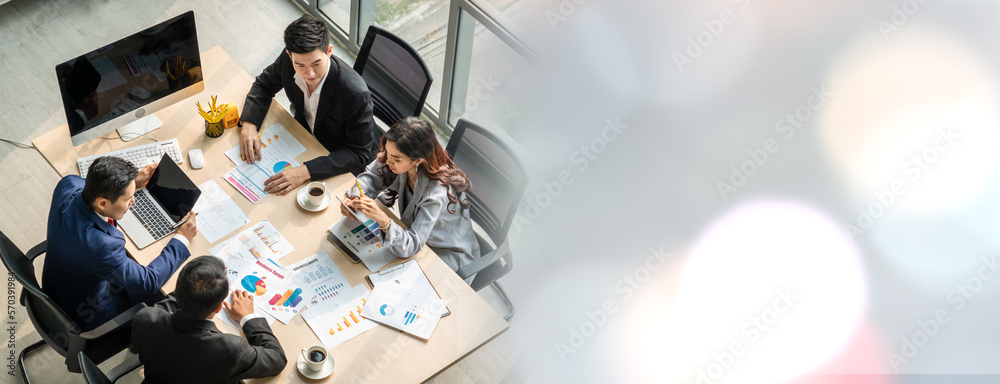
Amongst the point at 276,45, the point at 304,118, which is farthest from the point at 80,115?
the point at 276,45

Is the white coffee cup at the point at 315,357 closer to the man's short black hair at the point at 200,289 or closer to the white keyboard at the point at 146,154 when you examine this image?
the man's short black hair at the point at 200,289

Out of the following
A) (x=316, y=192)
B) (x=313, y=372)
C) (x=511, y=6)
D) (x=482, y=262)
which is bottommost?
(x=313, y=372)

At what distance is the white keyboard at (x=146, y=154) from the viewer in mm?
3148

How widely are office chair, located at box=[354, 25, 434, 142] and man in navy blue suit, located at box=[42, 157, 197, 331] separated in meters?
1.15

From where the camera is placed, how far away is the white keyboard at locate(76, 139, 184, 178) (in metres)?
3.15

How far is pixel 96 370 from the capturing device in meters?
2.52

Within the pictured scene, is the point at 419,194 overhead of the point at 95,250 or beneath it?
overhead

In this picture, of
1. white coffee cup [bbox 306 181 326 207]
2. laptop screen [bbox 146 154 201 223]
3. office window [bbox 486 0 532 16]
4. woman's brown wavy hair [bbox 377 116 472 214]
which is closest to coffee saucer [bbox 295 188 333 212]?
white coffee cup [bbox 306 181 326 207]

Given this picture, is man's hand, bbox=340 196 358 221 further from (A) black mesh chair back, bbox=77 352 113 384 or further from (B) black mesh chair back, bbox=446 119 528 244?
(A) black mesh chair back, bbox=77 352 113 384

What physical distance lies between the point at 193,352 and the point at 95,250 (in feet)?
1.83

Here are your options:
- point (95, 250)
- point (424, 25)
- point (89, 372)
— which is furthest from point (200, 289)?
point (424, 25)

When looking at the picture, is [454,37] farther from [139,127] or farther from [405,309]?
[405,309]

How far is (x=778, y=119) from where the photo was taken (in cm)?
279

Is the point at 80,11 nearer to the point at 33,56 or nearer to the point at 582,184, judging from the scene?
the point at 33,56
